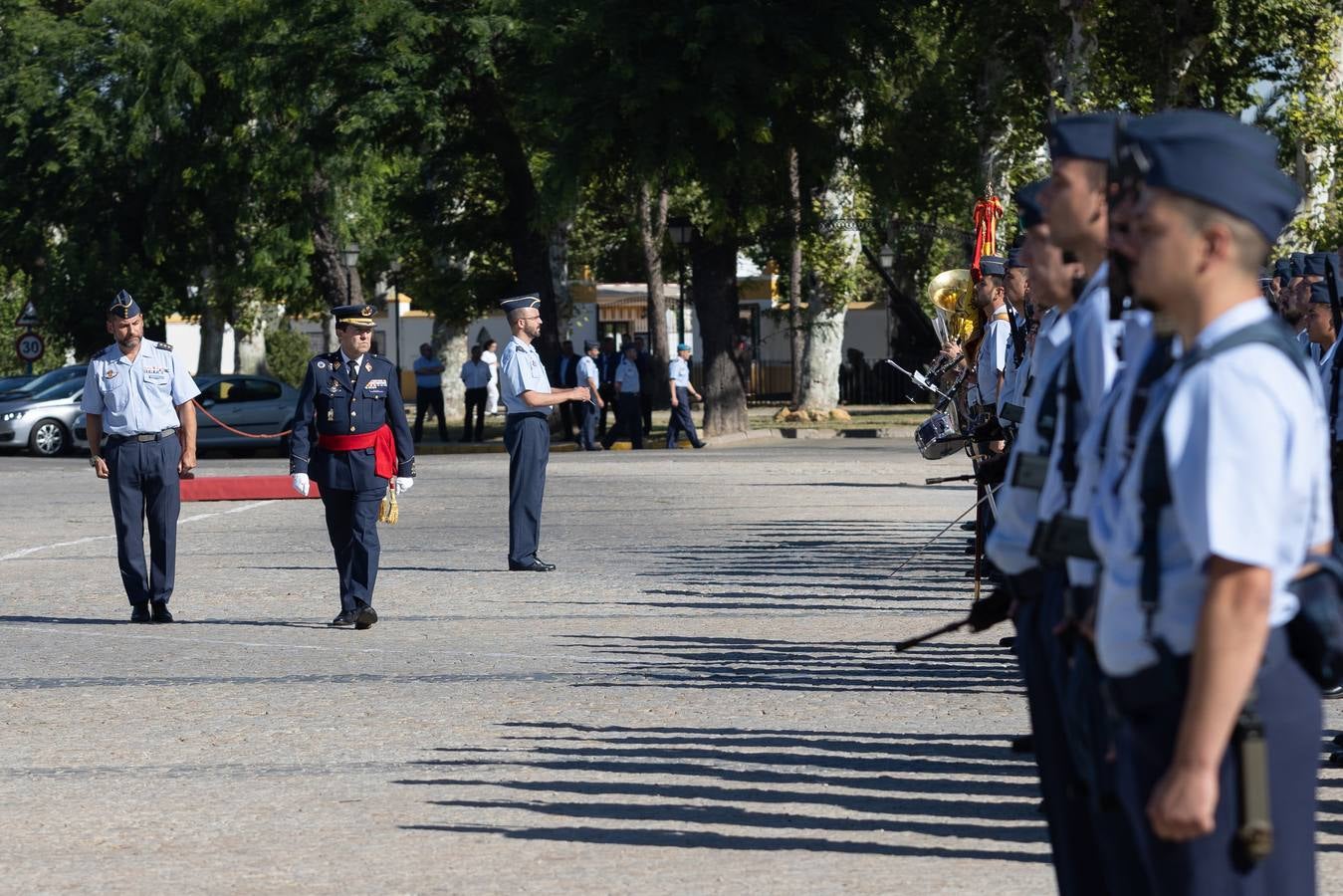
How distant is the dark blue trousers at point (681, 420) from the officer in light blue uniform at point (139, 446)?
22454 mm

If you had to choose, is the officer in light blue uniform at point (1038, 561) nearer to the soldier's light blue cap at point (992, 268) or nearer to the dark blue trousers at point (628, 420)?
the soldier's light blue cap at point (992, 268)

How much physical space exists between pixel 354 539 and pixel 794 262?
33515 millimetres

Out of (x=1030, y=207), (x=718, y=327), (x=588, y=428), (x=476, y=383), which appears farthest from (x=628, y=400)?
(x=1030, y=207)

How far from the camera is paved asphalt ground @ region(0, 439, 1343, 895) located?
613cm

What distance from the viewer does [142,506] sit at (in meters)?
12.8

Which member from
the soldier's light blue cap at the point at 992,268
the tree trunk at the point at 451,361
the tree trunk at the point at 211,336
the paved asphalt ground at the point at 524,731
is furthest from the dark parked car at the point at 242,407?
the soldier's light blue cap at the point at 992,268

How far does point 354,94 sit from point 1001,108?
10869 millimetres

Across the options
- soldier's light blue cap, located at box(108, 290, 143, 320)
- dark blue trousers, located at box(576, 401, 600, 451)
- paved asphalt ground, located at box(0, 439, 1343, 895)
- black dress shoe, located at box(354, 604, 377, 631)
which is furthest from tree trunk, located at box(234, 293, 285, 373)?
black dress shoe, located at box(354, 604, 377, 631)

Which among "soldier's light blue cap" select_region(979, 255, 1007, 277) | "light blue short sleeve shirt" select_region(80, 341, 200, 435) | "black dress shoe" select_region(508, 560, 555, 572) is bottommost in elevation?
"black dress shoe" select_region(508, 560, 555, 572)

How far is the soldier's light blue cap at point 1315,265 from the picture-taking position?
948cm

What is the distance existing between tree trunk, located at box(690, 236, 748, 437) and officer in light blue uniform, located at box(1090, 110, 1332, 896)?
109 feet

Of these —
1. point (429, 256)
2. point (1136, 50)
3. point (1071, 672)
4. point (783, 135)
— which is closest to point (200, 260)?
point (429, 256)

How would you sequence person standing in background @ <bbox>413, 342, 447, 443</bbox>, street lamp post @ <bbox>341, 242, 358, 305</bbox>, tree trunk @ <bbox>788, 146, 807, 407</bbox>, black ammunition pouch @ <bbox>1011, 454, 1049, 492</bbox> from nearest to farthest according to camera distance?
black ammunition pouch @ <bbox>1011, 454, 1049, 492</bbox>, tree trunk @ <bbox>788, 146, 807, 407</bbox>, person standing in background @ <bbox>413, 342, 447, 443</bbox>, street lamp post @ <bbox>341, 242, 358, 305</bbox>

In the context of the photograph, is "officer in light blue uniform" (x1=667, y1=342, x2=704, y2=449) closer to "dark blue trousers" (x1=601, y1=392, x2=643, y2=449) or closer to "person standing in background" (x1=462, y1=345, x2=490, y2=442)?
"dark blue trousers" (x1=601, y1=392, x2=643, y2=449)
